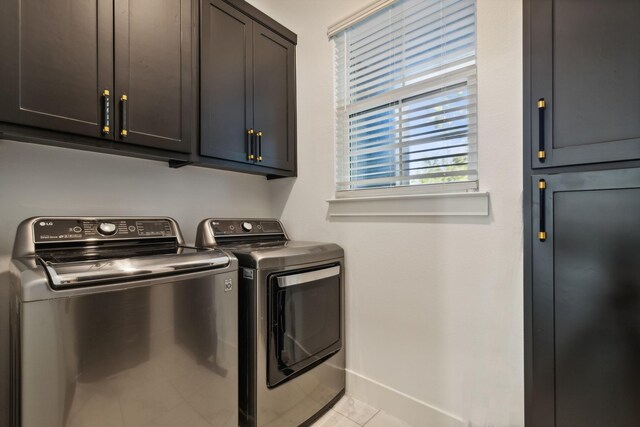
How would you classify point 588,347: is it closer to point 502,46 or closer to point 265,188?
point 502,46

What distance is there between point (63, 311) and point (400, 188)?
1537mm

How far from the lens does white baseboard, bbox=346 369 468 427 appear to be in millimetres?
1536

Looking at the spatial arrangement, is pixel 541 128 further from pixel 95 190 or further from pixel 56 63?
pixel 95 190

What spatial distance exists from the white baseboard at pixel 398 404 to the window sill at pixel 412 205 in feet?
3.31

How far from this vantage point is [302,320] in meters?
1.59

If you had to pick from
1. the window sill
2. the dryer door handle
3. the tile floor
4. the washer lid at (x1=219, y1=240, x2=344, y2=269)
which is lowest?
the tile floor

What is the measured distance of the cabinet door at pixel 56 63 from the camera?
1083mm

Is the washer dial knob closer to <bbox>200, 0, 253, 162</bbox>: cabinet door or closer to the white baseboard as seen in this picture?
<bbox>200, 0, 253, 162</bbox>: cabinet door

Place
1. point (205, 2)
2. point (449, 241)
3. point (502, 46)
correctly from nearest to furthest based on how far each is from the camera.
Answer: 1. point (502, 46)
2. point (449, 241)
3. point (205, 2)

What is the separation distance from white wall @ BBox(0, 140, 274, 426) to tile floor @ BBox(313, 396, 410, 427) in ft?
4.46

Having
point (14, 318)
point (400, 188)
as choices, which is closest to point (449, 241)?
point (400, 188)

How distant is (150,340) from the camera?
108cm

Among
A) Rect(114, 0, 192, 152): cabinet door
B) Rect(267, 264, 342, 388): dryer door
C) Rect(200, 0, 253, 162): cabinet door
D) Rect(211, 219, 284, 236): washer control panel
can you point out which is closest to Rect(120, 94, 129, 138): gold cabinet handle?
Rect(114, 0, 192, 152): cabinet door

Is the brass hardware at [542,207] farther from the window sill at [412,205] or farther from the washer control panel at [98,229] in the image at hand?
the washer control panel at [98,229]
